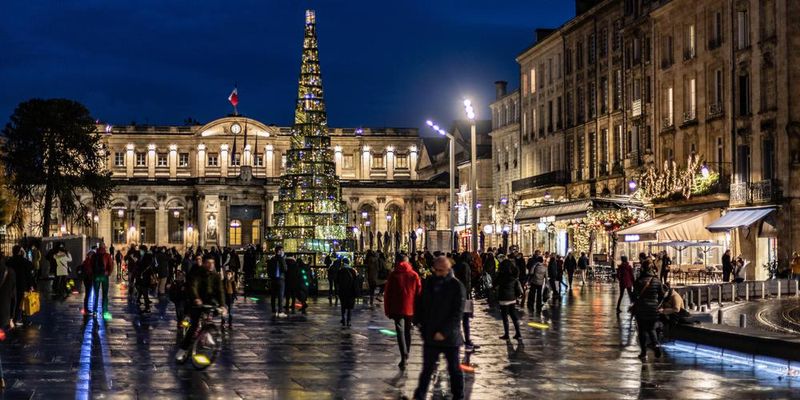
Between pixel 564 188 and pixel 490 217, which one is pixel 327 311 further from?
pixel 490 217

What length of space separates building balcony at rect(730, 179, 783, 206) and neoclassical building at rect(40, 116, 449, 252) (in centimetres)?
7161

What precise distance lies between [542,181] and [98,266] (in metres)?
45.4

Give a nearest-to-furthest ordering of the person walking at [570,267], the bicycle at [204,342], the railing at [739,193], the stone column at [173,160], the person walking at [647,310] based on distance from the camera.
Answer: the bicycle at [204,342]
the person walking at [647,310]
the railing at [739,193]
the person walking at [570,267]
the stone column at [173,160]

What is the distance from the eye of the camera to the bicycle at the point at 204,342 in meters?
17.3

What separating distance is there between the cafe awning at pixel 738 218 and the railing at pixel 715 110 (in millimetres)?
4001

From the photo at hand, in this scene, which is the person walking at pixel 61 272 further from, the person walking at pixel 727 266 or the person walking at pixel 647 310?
the person walking at pixel 647 310

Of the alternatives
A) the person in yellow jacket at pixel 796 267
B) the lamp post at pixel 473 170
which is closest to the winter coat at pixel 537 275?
the lamp post at pixel 473 170

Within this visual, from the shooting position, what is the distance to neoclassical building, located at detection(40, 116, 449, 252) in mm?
125500

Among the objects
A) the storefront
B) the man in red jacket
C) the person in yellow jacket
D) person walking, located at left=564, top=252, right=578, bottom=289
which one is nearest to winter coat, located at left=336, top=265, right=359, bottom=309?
the man in red jacket

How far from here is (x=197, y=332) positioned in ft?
57.1

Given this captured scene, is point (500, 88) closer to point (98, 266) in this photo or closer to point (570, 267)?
point (570, 267)

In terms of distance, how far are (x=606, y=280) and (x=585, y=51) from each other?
1689 centimetres

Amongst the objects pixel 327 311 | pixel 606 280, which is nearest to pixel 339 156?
pixel 606 280

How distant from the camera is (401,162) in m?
143
